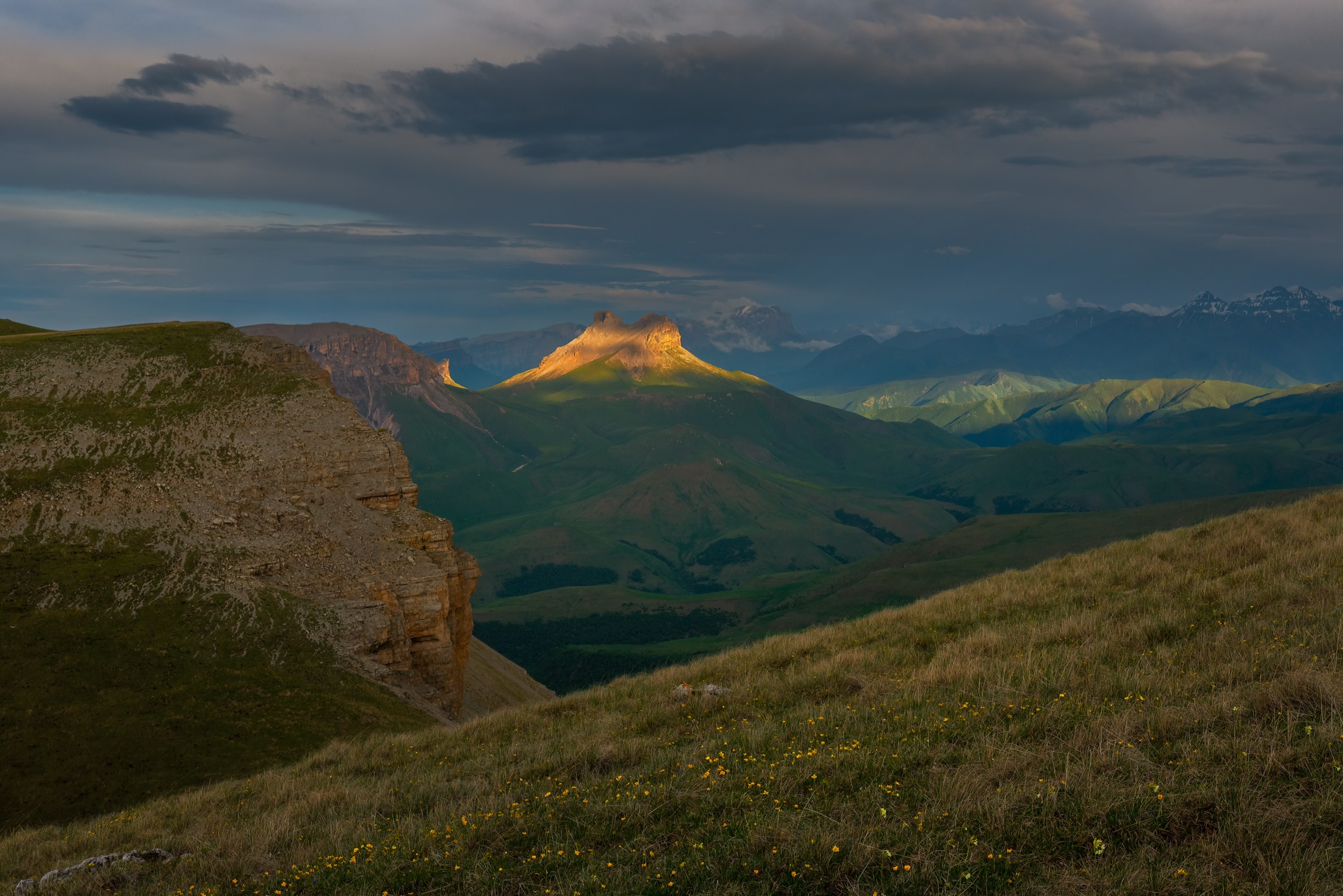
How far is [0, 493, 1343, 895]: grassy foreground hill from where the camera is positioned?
8.09 m

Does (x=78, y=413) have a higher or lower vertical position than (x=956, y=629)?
higher

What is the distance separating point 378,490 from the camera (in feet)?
177

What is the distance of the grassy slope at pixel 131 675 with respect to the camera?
31828 mm

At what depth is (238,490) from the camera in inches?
1967

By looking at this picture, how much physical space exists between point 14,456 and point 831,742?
56584 millimetres

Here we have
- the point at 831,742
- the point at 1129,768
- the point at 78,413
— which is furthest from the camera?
the point at 78,413

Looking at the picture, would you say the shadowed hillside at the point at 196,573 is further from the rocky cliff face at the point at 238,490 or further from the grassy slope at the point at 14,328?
the grassy slope at the point at 14,328

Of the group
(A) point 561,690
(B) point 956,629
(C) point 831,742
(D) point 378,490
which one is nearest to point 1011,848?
(C) point 831,742

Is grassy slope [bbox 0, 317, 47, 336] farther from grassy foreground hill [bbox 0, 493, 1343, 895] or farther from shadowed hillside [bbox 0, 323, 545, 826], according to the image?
grassy foreground hill [bbox 0, 493, 1343, 895]

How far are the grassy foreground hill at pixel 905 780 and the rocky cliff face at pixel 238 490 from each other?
2881 centimetres

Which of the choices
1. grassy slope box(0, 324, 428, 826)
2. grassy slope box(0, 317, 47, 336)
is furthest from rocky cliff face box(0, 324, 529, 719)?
grassy slope box(0, 317, 47, 336)

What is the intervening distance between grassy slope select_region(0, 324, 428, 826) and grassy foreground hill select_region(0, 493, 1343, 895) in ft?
51.1

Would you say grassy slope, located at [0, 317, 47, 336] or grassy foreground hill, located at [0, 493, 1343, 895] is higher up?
grassy slope, located at [0, 317, 47, 336]

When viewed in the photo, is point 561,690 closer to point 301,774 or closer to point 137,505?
point 137,505
